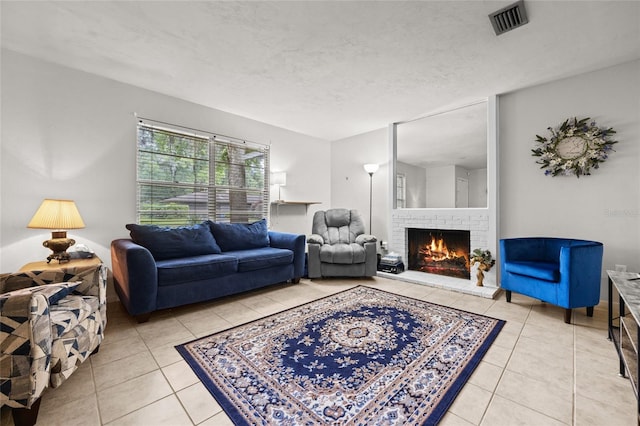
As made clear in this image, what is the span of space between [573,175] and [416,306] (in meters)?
2.27

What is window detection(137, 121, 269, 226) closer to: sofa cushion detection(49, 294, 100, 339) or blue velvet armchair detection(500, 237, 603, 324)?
sofa cushion detection(49, 294, 100, 339)

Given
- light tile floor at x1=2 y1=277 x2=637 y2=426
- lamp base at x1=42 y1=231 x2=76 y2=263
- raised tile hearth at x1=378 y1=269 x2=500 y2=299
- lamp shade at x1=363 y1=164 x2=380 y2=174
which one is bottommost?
light tile floor at x1=2 y1=277 x2=637 y2=426

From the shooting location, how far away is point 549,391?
4.95 ft

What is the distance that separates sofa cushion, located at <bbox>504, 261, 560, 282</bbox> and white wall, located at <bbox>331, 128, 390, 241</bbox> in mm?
2056

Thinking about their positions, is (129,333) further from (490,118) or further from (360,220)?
(490,118)

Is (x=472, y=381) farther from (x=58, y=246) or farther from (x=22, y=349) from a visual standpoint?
(x=58, y=246)

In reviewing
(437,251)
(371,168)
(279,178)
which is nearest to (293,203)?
(279,178)

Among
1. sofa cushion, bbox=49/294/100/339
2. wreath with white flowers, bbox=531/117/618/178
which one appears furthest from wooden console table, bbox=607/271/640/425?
sofa cushion, bbox=49/294/100/339

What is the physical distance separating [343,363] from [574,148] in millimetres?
3330

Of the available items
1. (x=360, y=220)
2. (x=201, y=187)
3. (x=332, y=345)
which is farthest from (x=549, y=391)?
(x=201, y=187)

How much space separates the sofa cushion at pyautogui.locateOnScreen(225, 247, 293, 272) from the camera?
9.91 ft

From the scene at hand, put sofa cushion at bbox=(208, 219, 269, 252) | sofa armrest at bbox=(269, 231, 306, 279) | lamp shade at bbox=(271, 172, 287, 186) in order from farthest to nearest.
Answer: lamp shade at bbox=(271, 172, 287, 186), sofa armrest at bbox=(269, 231, 306, 279), sofa cushion at bbox=(208, 219, 269, 252)

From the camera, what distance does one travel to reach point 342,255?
3764 millimetres

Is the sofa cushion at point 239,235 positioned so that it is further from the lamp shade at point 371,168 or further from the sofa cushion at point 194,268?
the lamp shade at point 371,168
